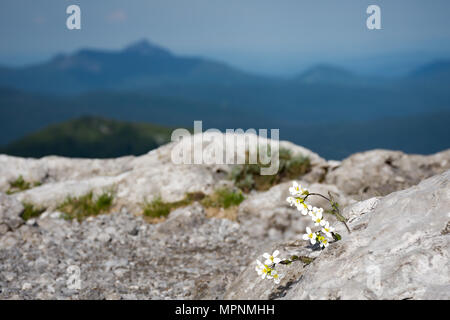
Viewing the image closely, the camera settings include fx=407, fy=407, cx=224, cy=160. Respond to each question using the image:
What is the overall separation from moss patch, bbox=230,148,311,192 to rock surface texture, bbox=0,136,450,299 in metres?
0.27

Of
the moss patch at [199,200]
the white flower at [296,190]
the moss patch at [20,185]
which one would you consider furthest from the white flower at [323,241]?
the moss patch at [20,185]

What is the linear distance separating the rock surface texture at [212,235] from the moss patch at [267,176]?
271mm

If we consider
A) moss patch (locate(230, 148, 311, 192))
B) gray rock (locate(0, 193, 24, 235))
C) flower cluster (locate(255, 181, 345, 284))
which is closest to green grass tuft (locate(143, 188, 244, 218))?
moss patch (locate(230, 148, 311, 192))

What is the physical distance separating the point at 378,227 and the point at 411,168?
10592 mm

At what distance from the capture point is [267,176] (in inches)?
565

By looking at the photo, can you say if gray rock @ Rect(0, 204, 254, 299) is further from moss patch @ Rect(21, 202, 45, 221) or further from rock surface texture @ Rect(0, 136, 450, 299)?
moss patch @ Rect(21, 202, 45, 221)

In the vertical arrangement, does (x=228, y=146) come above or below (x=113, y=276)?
above

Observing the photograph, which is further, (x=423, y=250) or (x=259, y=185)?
(x=259, y=185)

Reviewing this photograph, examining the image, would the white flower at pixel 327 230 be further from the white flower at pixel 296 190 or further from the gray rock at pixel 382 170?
the gray rock at pixel 382 170

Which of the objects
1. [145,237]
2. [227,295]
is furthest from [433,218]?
[145,237]

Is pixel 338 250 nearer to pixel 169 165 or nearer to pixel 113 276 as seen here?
pixel 113 276

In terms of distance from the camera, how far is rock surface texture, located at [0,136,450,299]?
15.0 ft

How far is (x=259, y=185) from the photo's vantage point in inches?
558

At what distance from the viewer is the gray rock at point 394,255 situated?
426cm
